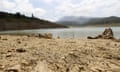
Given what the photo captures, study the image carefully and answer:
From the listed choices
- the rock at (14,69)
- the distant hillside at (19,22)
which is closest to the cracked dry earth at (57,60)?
the rock at (14,69)

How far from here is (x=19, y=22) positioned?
8100 centimetres

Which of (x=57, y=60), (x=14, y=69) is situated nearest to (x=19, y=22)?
(x=57, y=60)

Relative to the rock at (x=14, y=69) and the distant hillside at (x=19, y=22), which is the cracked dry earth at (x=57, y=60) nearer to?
the rock at (x=14, y=69)

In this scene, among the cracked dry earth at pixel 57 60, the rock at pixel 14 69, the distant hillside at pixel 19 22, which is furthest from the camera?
the distant hillside at pixel 19 22

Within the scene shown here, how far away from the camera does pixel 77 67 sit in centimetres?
437

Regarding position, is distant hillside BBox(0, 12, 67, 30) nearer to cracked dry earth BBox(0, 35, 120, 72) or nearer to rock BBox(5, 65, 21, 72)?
cracked dry earth BBox(0, 35, 120, 72)

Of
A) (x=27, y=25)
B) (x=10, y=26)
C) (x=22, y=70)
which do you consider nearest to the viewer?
(x=22, y=70)

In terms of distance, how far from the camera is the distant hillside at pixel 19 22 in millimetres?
74750

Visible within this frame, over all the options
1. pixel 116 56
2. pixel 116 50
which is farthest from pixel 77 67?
pixel 116 50

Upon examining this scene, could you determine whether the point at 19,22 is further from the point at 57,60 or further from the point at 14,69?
the point at 14,69

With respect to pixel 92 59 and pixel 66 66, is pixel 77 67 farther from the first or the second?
pixel 92 59

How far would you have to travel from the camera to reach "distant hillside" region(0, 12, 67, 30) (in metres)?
74.8

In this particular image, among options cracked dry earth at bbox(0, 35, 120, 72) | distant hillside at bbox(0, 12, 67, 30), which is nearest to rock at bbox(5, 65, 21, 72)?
cracked dry earth at bbox(0, 35, 120, 72)

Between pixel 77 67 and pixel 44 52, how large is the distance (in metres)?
1.05
